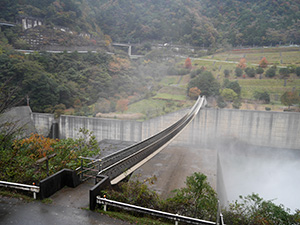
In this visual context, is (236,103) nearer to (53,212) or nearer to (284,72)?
(284,72)

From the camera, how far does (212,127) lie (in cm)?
2214

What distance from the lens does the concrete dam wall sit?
20.2 meters

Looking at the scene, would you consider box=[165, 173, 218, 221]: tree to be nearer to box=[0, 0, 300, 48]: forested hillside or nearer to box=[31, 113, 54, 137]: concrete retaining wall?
box=[31, 113, 54, 137]: concrete retaining wall

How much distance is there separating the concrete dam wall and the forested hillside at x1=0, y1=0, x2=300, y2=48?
37127 mm

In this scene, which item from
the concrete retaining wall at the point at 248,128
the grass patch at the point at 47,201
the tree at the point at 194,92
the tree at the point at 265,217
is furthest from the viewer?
the tree at the point at 194,92

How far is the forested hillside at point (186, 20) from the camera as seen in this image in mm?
55281

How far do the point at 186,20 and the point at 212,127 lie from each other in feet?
180

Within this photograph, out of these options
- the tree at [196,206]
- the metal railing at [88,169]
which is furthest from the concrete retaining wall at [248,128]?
the tree at [196,206]

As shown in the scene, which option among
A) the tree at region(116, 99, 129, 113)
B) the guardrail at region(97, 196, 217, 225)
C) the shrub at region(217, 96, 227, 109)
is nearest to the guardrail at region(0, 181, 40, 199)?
the guardrail at region(97, 196, 217, 225)

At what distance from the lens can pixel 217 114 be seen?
71.7 ft

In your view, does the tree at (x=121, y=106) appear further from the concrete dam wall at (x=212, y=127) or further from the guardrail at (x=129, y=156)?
the guardrail at (x=129, y=156)

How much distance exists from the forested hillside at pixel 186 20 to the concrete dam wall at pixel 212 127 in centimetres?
3713

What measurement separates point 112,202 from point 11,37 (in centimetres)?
4617

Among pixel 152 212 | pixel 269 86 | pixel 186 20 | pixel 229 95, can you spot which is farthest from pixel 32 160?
pixel 186 20
